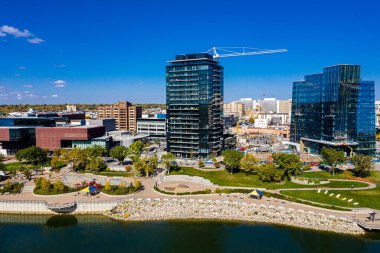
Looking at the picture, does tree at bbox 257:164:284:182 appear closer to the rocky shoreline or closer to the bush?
the rocky shoreline

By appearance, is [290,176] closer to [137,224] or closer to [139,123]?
[137,224]

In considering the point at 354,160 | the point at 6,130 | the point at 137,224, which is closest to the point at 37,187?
the point at 137,224

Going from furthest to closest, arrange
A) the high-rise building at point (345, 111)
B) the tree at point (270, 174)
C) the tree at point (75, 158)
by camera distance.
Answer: the high-rise building at point (345, 111), the tree at point (75, 158), the tree at point (270, 174)

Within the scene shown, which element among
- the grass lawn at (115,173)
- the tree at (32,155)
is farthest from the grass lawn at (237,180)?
the tree at (32,155)

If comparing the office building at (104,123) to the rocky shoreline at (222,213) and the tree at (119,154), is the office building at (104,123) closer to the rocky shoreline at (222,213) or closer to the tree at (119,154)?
the tree at (119,154)

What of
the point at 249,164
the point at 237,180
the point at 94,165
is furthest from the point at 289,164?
the point at 94,165

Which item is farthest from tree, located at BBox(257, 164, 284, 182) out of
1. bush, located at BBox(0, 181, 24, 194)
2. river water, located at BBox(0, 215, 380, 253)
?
bush, located at BBox(0, 181, 24, 194)
